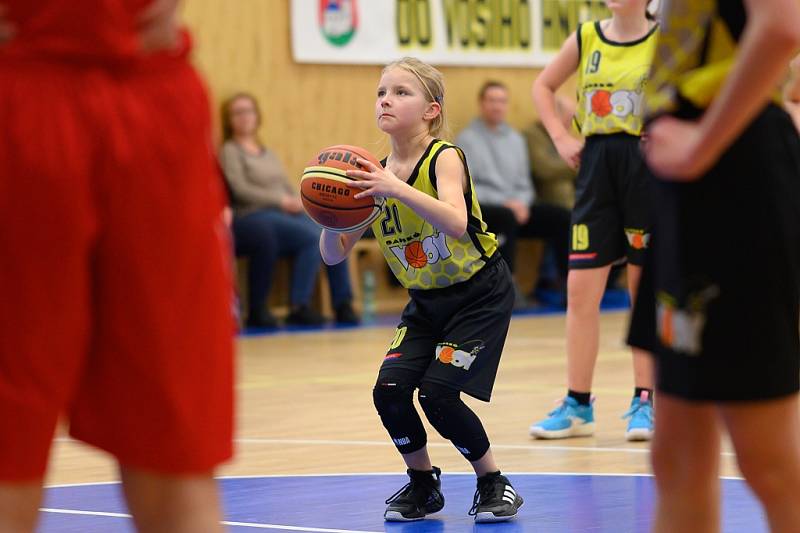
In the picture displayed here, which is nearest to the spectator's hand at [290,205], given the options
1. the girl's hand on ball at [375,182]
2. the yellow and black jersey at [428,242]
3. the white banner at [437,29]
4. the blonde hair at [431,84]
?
the white banner at [437,29]

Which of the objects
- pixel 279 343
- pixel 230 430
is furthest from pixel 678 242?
pixel 279 343

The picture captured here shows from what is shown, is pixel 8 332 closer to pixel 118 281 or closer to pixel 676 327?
pixel 118 281

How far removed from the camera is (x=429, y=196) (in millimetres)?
4117

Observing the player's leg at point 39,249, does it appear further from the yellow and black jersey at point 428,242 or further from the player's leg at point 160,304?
the yellow and black jersey at point 428,242

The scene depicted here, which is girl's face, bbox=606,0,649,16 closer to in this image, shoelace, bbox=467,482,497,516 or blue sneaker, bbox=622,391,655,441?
blue sneaker, bbox=622,391,655,441

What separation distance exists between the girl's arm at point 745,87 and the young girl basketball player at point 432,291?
6.14 ft

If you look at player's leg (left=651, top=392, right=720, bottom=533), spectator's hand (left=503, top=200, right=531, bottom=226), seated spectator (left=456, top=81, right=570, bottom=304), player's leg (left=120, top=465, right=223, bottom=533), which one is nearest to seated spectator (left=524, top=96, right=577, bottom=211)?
seated spectator (left=456, top=81, right=570, bottom=304)

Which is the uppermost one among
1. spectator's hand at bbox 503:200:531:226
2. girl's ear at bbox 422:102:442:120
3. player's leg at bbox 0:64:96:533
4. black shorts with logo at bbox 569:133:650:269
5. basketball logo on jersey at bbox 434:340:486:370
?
player's leg at bbox 0:64:96:533

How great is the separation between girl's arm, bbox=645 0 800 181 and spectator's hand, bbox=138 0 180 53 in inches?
31.2

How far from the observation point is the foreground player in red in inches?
77.9

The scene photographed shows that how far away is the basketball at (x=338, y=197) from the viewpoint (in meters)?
4.14

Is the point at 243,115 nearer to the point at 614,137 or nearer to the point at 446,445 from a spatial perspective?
the point at 614,137

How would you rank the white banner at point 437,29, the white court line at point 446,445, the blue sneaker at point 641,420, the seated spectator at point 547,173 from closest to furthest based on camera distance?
the white court line at point 446,445
the blue sneaker at point 641,420
the white banner at point 437,29
the seated spectator at point 547,173

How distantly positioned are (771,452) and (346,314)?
8.75 meters
